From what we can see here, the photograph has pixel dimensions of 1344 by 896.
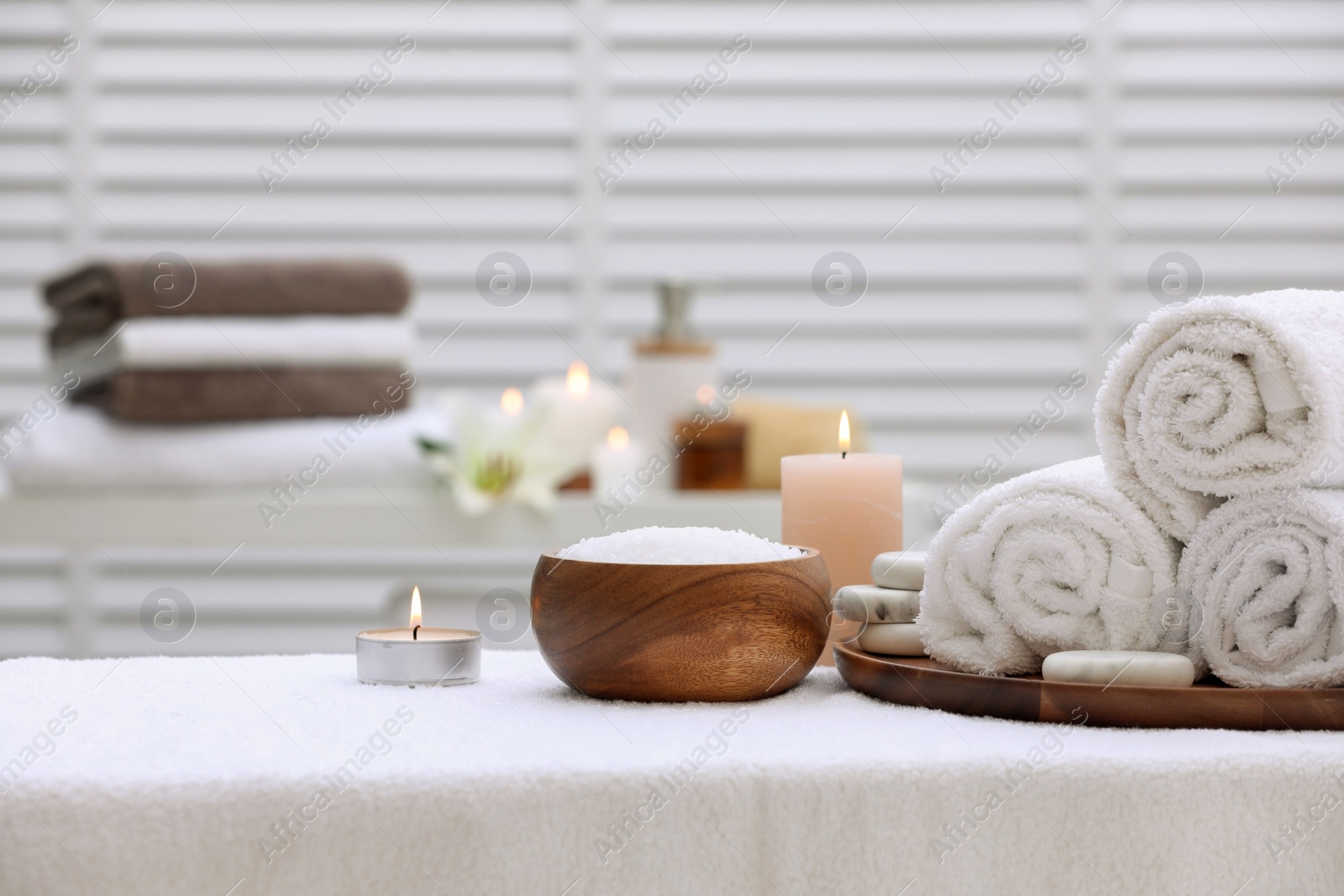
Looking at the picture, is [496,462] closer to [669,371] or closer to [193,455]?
[669,371]

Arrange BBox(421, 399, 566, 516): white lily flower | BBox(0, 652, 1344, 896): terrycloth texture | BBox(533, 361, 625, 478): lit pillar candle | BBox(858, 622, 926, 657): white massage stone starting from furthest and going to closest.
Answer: BBox(533, 361, 625, 478): lit pillar candle, BBox(421, 399, 566, 516): white lily flower, BBox(858, 622, 926, 657): white massage stone, BBox(0, 652, 1344, 896): terrycloth texture

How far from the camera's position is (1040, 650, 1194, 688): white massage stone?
410mm

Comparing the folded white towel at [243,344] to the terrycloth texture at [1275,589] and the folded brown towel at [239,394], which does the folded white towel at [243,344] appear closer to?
the folded brown towel at [239,394]

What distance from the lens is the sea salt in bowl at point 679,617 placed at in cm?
43

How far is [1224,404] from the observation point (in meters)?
0.42

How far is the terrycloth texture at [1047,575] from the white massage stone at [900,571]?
20 millimetres

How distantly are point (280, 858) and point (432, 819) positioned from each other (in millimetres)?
48

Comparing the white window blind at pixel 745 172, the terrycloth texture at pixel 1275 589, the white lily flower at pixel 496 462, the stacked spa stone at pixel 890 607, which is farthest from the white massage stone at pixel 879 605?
the white window blind at pixel 745 172

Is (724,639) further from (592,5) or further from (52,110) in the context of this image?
(52,110)

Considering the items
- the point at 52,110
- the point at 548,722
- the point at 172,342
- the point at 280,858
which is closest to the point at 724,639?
the point at 548,722

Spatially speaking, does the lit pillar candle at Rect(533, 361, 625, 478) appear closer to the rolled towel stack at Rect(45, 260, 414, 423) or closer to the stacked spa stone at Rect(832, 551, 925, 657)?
the rolled towel stack at Rect(45, 260, 414, 423)

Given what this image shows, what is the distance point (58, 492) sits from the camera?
125 centimetres

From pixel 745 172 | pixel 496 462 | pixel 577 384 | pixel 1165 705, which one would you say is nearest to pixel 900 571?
pixel 1165 705

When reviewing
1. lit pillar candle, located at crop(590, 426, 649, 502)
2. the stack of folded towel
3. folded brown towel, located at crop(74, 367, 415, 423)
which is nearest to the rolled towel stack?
folded brown towel, located at crop(74, 367, 415, 423)
